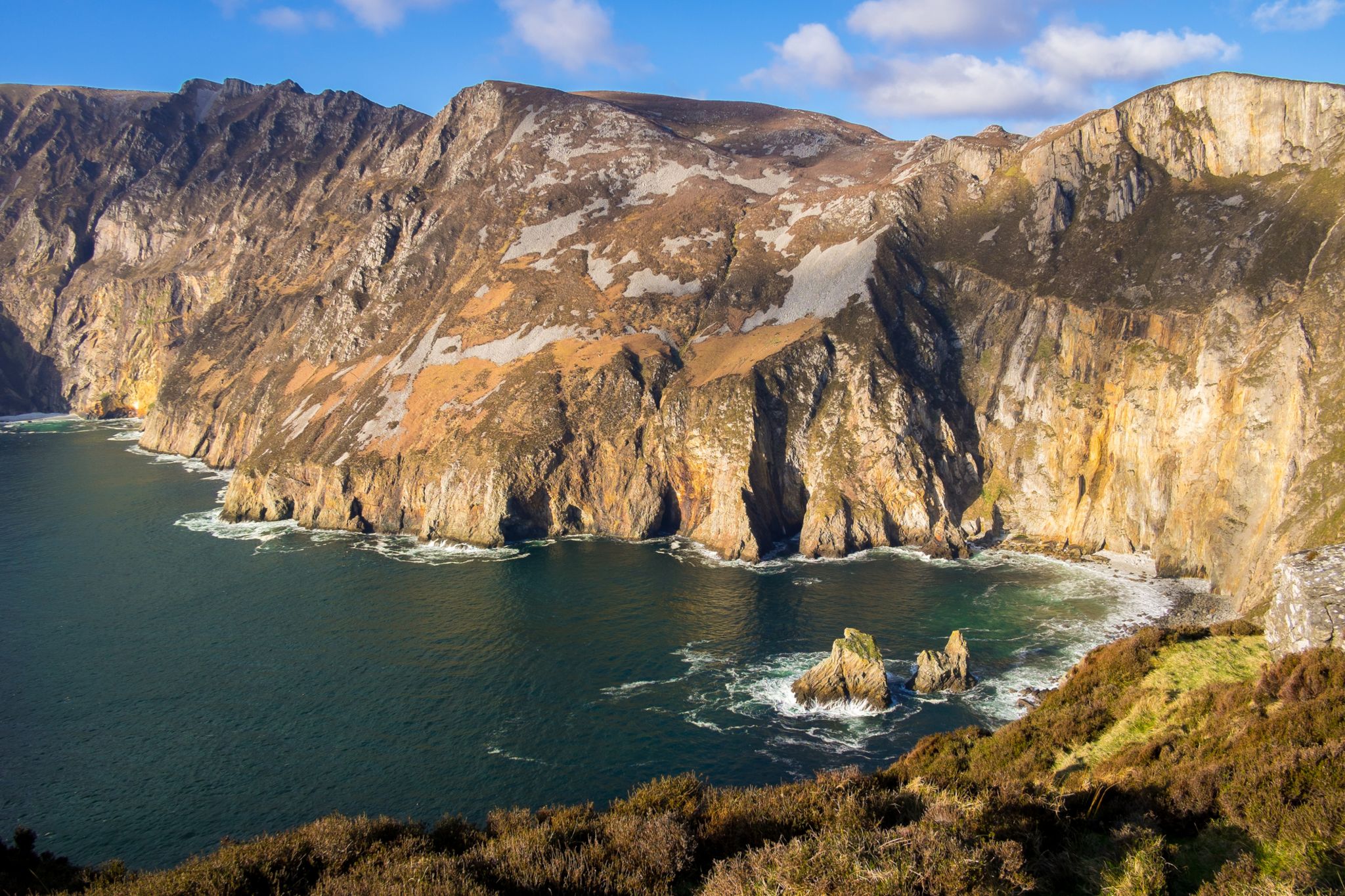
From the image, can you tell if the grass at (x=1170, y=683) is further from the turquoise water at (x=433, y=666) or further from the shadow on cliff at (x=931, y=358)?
the shadow on cliff at (x=931, y=358)

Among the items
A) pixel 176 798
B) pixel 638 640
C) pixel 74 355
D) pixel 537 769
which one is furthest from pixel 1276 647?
pixel 74 355

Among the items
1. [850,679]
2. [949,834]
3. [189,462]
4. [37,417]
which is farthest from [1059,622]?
[37,417]

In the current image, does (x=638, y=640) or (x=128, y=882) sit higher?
(x=128, y=882)

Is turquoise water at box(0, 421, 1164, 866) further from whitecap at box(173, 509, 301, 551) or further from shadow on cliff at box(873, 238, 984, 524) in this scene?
shadow on cliff at box(873, 238, 984, 524)

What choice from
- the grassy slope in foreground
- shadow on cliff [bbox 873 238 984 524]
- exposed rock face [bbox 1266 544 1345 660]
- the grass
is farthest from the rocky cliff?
the grassy slope in foreground

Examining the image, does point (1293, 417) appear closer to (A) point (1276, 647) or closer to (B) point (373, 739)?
(A) point (1276, 647)

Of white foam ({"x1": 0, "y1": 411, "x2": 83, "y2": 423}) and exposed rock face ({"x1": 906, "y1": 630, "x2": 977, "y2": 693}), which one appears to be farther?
white foam ({"x1": 0, "y1": 411, "x2": 83, "y2": 423})
